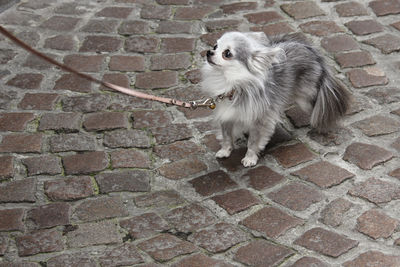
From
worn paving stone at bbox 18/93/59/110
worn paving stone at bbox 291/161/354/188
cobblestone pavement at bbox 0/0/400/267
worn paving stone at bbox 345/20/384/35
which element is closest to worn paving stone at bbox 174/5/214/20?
cobblestone pavement at bbox 0/0/400/267

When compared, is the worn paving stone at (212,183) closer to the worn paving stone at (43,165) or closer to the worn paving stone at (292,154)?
the worn paving stone at (292,154)

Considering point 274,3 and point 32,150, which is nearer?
point 32,150

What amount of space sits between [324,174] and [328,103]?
0.56m

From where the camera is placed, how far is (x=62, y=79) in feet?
16.8

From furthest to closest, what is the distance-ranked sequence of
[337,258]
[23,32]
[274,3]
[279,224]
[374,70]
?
[274,3]
[23,32]
[374,70]
[279,224]
[337,258]

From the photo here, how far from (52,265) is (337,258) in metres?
1.47

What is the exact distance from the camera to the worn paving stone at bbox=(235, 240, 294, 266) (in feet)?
11.2

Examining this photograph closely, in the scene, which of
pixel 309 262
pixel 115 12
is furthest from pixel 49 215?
pixel 115 12

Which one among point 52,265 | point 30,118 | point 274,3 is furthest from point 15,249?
point 274,3

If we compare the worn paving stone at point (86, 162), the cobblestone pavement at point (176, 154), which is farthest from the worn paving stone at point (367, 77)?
the worn paving stone at point (86, 162)

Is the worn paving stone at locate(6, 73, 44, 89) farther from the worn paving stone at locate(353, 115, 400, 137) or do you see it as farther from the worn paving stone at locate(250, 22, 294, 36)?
the worn paving stone at locate(353, 115, 400, 137)

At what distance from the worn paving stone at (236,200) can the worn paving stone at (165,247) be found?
384 mm

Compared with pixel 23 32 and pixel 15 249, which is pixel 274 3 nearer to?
pixel 23 32

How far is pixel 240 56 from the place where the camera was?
387 centimetres
